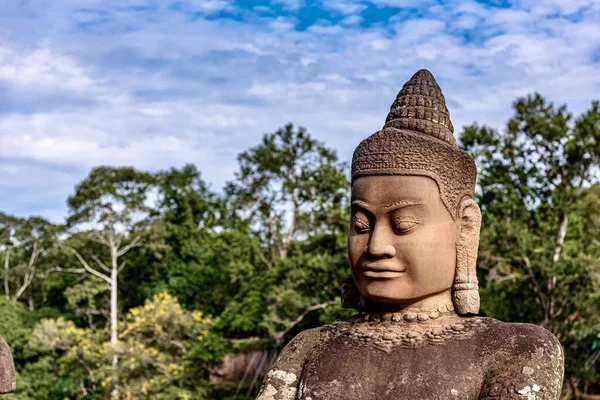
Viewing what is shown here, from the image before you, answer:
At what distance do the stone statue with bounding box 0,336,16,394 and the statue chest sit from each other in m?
3.27

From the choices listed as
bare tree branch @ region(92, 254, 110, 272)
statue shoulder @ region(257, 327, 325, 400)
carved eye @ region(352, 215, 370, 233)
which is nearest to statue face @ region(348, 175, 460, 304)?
carved eye @ region(352, 215, 370, 233)

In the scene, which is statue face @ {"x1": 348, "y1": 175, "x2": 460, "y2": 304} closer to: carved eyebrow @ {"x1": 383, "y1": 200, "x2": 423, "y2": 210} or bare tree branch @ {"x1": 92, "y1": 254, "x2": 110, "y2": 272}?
carved eyebrow @ {"x1": 383, "y1": 200, "x2": 423, "y2": 210}

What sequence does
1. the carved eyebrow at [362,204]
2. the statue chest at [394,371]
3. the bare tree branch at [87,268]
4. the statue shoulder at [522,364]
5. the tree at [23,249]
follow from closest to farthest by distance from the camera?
1. the statue shoulder at [522,364]
2. the statue chest at [394,371]
3. the carved eyebrow at [362,204]
4. the bare tree branch at [87,268]
5. the tree at [23,249]

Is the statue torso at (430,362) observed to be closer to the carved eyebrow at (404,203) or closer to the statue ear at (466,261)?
the statue ear at (466,261)

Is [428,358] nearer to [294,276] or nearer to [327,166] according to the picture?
[294,276]

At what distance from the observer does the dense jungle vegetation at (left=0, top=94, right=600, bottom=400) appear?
64.6 ft

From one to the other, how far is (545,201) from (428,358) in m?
17.4

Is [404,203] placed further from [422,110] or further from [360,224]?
[422,110]

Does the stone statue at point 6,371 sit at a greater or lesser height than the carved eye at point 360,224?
lesser

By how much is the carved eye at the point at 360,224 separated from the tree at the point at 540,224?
14.9 meters

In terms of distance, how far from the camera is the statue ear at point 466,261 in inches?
181

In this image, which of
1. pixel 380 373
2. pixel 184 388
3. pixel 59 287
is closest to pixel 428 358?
pixel 380 373

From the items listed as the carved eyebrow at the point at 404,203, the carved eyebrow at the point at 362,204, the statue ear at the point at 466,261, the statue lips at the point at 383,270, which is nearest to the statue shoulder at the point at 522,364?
the statue ear at the point at 466,261

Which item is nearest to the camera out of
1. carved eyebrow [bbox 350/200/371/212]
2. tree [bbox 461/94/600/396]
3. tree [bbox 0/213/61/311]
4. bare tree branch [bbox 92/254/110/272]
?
carved eyebrow [bbox 350/200/371/212]
